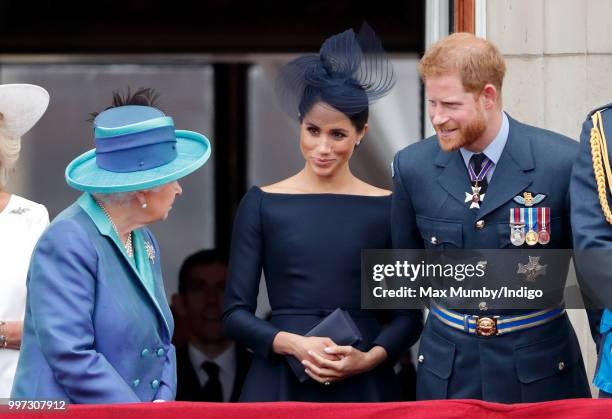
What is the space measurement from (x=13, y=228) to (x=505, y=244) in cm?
149

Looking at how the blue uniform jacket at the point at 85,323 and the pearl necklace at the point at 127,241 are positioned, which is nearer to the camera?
the blue uniform jacket at the point at 85,323

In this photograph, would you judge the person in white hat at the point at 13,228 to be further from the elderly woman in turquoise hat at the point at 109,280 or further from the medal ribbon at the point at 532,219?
the medal ribbon at the point at 532,219

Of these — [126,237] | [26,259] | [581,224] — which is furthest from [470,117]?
[26,259]

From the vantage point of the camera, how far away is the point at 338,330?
401cm

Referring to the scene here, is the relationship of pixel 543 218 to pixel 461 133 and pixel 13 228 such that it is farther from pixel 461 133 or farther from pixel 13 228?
pixel 13 228

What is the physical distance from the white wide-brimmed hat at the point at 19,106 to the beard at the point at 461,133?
1.32 metres

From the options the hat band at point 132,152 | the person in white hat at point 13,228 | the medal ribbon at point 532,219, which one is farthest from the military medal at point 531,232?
the person in white hat at point 13,228

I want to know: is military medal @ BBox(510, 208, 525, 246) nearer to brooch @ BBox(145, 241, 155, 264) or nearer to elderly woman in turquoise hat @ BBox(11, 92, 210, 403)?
elderly woman in turquoise hat @ BBox(11, 92, 210, 403)

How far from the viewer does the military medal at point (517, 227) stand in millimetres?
3769

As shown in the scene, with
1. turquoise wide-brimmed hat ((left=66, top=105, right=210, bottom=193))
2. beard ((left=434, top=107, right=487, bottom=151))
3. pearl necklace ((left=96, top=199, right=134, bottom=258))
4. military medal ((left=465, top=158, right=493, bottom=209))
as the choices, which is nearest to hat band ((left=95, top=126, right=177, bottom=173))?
turquoise wide-brimmed hat ((left=66, top=105, right=210, bottom=193))

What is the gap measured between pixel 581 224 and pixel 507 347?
1.64ft

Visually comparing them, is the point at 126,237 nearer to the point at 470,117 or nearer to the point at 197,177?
the point at 470,117

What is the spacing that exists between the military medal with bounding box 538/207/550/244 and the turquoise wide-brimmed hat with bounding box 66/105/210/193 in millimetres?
974

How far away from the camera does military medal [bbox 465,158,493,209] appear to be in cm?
381
